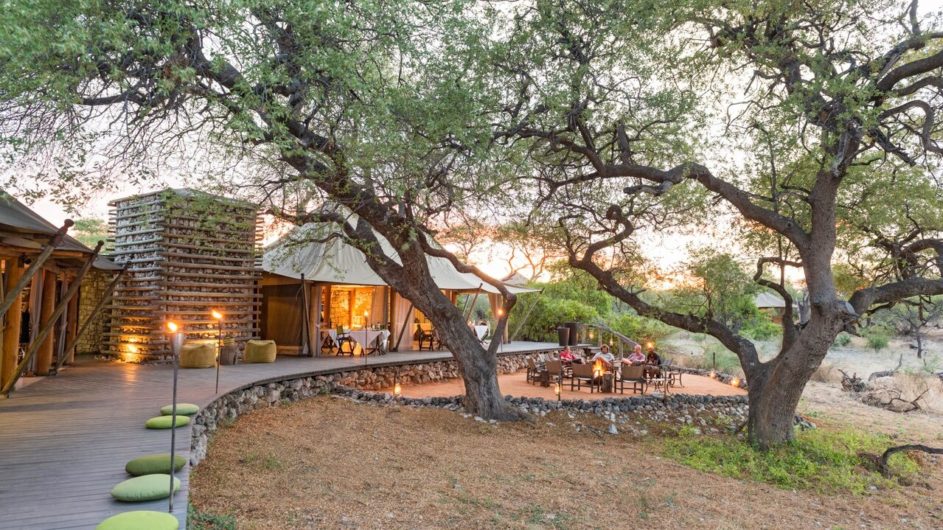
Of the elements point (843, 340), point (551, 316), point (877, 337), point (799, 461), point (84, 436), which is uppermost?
point (551, 316)

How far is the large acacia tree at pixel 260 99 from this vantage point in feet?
13.3

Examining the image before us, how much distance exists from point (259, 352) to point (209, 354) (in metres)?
1.07

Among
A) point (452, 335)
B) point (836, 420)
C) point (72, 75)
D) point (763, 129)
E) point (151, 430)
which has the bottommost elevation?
point (836, 420)

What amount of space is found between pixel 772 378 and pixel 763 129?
11.4 feet

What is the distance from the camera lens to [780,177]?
821cm

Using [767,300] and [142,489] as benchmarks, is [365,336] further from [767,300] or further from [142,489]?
[767,300]

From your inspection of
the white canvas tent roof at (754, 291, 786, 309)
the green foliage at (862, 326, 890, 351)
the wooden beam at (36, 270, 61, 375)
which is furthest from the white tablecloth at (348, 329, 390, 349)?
the green foliage at (862, 326, 890, 351)

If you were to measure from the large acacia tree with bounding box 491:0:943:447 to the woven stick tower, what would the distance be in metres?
6.32

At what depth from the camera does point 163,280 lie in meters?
10.7

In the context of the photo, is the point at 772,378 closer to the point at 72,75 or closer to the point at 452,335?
the point at 452,335

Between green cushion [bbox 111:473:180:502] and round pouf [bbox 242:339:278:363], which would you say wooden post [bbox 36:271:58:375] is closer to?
round pouf [bbox 242:339:278:363]

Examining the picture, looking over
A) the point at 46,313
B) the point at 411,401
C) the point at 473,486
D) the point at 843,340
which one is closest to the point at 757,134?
the point at 473,486

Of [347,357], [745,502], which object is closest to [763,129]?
[745,502]

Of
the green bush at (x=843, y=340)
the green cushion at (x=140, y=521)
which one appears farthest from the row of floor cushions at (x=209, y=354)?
the green bush at (x=843, y=340)
